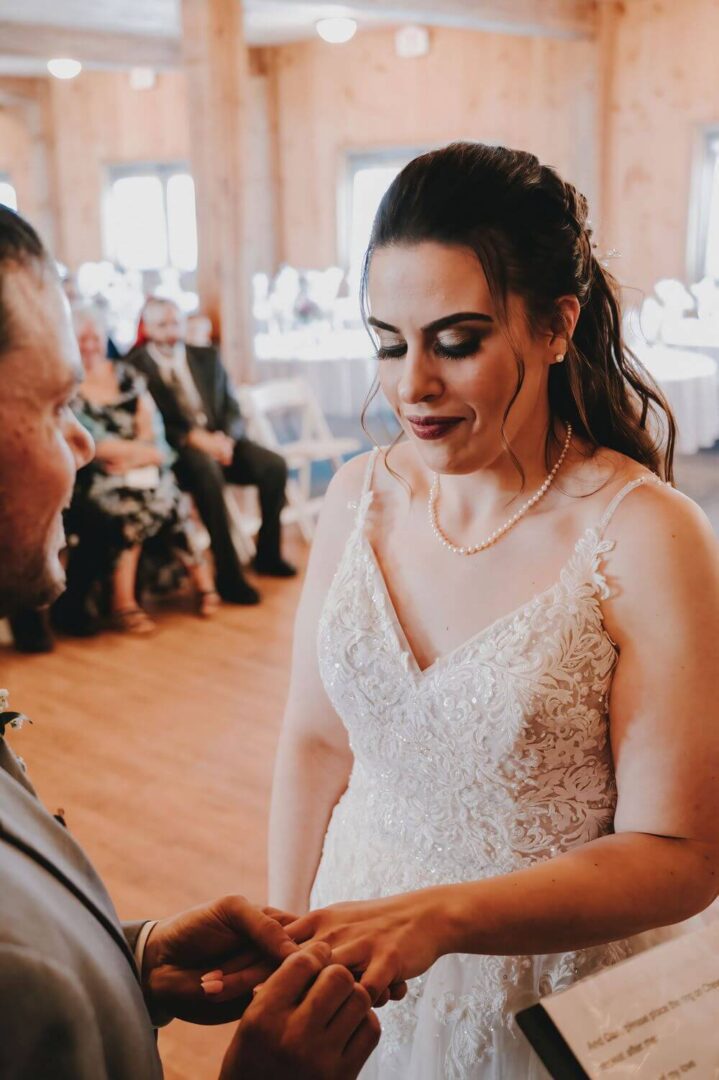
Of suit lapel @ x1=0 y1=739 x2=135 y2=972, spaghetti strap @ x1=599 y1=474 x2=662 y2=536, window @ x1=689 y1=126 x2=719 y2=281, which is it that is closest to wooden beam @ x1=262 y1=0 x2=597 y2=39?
window @ x1=689 y1=126 x2=719 y2=281

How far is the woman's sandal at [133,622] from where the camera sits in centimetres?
503

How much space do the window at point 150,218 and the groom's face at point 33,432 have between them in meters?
12.1

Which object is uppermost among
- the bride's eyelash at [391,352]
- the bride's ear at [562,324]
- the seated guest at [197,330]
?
the bride's ear at [562,324]

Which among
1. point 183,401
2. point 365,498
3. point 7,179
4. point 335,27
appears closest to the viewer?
A: point 365,498

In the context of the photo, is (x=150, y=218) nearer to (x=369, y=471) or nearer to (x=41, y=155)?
(x=41, y=155)

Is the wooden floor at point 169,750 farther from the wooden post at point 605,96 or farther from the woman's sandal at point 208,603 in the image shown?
the wooden post at point 605,96

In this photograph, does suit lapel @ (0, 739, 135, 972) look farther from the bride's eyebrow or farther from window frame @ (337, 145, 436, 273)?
window frame @ (337, 145, 436, 273)

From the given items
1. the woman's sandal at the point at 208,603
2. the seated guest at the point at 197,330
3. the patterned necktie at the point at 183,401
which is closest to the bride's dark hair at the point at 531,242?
the woman's sandal at the point at 208,603

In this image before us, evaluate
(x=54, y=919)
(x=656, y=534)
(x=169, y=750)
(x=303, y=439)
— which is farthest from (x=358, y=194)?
(x=54, y=919)

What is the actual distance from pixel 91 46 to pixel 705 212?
534 centimetres

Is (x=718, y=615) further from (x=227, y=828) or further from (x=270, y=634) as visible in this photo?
(x=270, y=634)

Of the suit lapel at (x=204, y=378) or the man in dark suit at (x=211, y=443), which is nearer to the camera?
the man in dark suit at (x=211, y=443)

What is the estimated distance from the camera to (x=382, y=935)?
1.15 m

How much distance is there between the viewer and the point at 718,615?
1.23 metres
